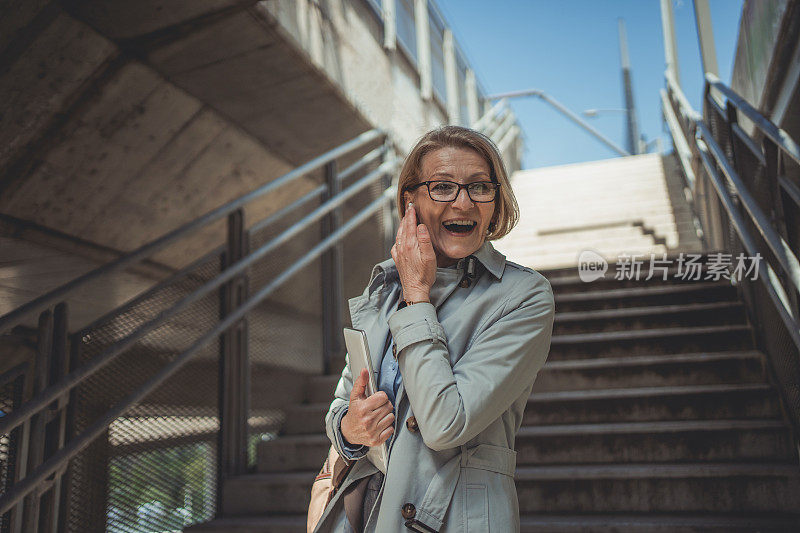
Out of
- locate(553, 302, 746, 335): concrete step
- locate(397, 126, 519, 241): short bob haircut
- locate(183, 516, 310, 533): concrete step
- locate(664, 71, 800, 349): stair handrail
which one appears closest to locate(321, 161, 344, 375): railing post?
locate(183, 516, 310, 533): concrete step

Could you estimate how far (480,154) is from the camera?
1.22 metres

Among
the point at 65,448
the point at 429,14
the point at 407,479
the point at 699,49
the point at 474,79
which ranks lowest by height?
the point at 407,479

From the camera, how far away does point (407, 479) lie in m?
1.04

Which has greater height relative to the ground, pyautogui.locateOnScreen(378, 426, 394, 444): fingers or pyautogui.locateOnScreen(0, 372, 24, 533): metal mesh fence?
pyautogui.locateOnScreen(0, 372, 24, 533): metal mesh fence

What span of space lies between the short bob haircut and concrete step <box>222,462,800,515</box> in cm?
153

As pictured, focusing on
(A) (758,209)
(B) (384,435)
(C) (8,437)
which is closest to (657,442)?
(A) (758,209)

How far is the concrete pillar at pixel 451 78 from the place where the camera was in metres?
8.83

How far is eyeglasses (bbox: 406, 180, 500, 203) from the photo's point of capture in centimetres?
119

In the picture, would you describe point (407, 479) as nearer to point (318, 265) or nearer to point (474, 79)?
point (318, 265)

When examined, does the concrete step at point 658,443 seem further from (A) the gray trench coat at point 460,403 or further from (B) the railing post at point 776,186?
(A) the gray trench coat at point 460,403

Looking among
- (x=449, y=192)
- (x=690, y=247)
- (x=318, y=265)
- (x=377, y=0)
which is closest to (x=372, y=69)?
(x=377, y=0)

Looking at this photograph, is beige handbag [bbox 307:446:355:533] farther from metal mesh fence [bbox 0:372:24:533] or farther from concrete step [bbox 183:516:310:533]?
concrete step [bbox 183:516:310:533]

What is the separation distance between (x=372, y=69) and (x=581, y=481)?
12.4ft

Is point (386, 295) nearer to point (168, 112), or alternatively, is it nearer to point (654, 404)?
point (654, 404)
